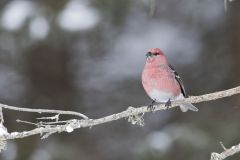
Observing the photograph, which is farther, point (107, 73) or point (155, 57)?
point (107, 73)

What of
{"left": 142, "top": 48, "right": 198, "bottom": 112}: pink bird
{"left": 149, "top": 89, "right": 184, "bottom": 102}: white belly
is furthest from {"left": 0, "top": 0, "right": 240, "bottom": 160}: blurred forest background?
{"left": 149, "top": 89, "right": 184, "bottom": 102}: white belly

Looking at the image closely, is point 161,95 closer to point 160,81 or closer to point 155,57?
point 160,81

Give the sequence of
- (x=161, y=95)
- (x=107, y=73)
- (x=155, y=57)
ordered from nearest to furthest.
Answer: (x=161, y=95), (x=155, y=57), (x=107, y=73)

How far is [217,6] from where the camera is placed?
8633mm

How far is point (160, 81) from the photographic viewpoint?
5039 mm

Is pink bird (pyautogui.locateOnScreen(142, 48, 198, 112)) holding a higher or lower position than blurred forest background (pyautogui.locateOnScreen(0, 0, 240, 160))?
lower

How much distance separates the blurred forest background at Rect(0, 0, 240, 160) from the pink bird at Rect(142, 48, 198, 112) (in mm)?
1836

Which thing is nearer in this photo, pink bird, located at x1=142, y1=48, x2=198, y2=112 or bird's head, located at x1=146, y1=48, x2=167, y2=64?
pink bird, located at x1=142, y1=48, x2=198, y2=112

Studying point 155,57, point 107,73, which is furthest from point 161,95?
point 107,73

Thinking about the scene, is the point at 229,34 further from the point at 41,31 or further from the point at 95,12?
the point at 41,31

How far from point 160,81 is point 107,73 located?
3.41m

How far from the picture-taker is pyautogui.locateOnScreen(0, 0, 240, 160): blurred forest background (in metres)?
7.22

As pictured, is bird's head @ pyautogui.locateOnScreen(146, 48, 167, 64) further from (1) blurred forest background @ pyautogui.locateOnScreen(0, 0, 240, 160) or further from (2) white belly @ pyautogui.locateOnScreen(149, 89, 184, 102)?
(1) blurred forest background @ pyautogui.locateOnScreen(0, 0, 240, 160)

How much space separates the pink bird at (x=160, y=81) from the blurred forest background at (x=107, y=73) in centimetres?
184
